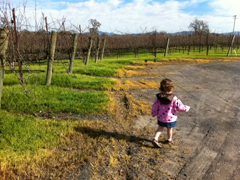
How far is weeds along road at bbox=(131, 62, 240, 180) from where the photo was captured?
306cm

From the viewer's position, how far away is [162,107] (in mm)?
3781

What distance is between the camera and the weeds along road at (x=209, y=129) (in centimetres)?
306

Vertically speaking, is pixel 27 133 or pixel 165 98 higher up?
pixel 165 98

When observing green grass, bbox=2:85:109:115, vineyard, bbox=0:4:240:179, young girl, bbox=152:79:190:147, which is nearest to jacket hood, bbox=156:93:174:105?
young girl, bbox=152:79:190:147

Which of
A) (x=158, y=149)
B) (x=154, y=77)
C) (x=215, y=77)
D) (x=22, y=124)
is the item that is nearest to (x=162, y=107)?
(x=158, y=149)

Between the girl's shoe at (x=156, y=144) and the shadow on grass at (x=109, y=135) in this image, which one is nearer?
the girl's shoe at (x=156, y=144)

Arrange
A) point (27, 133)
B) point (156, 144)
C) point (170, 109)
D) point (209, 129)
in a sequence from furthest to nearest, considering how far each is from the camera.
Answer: point (209, 129) < point (27, 133) < point (170, 109) < point (156, 144)

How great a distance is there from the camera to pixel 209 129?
4.50m

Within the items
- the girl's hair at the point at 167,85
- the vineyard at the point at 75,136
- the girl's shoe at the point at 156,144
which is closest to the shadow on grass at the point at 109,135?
the vineyard at the point at 75,136

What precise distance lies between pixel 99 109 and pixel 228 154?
3077mm

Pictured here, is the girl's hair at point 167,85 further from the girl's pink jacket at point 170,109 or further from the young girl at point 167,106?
the girl's pink jacket at point 170,109

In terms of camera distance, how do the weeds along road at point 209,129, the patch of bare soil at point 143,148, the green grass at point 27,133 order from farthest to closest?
1. the green grass at point 27,133
2. the weeds along road at point 209,129
3. the patch of bare soil at point 143,148

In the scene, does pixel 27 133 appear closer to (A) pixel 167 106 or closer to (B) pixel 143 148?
(B) pixel 143 148

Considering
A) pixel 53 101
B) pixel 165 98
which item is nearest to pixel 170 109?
pixel 165 98
